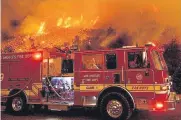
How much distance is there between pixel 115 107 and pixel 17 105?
171 inches

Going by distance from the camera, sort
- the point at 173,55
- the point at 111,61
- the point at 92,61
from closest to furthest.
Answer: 1. the point at 111,61
2. the point at 92,61
3. the point at 173,55

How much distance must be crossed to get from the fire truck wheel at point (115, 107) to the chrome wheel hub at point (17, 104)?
373 centimetres

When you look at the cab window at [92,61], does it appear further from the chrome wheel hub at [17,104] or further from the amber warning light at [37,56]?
the chrome wheel hub at [17,104]

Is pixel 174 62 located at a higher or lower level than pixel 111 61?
higher

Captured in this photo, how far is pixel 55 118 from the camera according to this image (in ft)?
34.7

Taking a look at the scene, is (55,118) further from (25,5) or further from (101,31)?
(25,5)

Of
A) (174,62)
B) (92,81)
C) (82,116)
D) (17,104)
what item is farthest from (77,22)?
(92,81)

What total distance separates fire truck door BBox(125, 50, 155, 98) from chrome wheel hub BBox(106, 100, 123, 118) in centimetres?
63

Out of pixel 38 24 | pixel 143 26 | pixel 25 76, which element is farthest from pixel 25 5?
pixel 25 76

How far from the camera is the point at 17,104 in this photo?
11.9m

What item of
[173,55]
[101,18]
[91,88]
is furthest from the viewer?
[101,18]

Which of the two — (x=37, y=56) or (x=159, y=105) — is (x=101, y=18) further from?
(x=159, y=105)

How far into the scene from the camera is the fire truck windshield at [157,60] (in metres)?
9.64

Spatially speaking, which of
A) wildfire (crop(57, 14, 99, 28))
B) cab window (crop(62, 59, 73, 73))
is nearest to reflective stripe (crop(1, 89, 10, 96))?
cab window (crop(62, 59, 73, 73))
